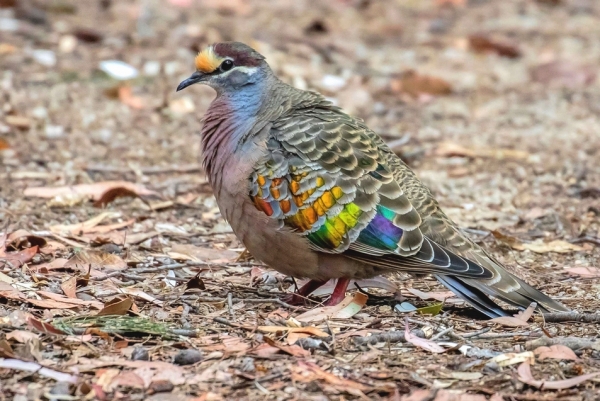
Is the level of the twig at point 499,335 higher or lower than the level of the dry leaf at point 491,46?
lower

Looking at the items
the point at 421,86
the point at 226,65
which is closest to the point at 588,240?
the point at 226,65

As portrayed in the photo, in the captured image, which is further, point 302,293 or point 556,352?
point 302,293

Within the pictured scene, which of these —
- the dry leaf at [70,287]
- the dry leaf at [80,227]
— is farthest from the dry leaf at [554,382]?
the dry leaf at [80,227]

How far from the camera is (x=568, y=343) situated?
4477 mm

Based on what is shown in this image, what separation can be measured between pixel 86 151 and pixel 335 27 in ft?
16.3

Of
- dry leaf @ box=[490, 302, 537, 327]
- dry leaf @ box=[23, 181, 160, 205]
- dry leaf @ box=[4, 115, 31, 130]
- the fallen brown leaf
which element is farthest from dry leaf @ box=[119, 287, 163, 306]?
dry leaf @ box=[4, 115, 31, 130]

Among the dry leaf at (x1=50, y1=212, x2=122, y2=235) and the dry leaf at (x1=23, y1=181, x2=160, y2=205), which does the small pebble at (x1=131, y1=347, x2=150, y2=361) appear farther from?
the dry leaf at (x1=23, y1=181, x2=160, y2=205)

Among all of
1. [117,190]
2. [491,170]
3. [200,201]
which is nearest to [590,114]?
[491,170]

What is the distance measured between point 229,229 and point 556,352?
9.90 feet

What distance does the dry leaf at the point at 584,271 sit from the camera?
19.5ft

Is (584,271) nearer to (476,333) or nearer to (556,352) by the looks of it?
(476,333)

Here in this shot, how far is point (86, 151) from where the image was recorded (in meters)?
8.31

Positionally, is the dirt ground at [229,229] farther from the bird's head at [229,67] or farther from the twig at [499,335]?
the bird's head at [229,67]

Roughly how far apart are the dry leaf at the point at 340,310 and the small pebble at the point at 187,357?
2.47ft
